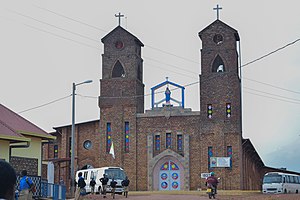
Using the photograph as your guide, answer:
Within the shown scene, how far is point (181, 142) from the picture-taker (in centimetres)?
4997

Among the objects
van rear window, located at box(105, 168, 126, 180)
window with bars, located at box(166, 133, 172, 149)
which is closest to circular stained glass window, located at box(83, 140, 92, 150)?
window with bars, located at box(166, 133, 172, 149)

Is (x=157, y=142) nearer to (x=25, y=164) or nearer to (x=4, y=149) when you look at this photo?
(x=25, y=164)

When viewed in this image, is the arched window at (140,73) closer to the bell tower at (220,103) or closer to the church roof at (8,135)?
the bell tower at (220,103)

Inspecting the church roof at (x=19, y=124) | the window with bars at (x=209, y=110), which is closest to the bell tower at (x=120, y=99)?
the window with bars at (x=209, y=110)

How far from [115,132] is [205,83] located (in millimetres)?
8243

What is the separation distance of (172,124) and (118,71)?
657 cm

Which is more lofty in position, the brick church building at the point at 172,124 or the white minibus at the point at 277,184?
the brick church building at the point at 172,124

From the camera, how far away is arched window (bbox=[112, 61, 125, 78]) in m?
52.0

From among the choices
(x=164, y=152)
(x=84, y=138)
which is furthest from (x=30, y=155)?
(x=84, y=138)

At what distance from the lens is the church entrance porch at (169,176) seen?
49.7 m

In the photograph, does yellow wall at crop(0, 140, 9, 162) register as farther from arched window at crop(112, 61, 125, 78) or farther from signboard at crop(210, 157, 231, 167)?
arched window at crop(112, 61, 125, 78)

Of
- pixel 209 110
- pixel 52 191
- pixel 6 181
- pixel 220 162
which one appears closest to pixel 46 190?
pixel 52 191

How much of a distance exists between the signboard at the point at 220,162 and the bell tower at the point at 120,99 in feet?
20.6

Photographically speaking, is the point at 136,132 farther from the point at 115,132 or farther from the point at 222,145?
the point at 222,145
